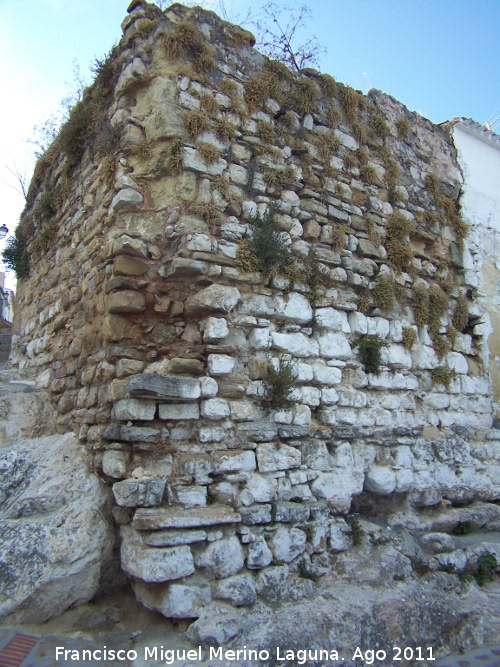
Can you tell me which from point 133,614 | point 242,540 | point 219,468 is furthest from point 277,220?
point 133,614

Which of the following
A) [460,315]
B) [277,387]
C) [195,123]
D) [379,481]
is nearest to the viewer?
[277,387]

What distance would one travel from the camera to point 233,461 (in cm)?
338

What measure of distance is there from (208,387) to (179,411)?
0.77 feet

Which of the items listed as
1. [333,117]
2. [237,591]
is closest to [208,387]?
[237,591]

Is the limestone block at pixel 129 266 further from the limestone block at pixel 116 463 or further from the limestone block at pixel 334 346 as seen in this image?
the limestone block at pixel 334 346

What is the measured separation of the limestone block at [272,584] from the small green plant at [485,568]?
1706mm

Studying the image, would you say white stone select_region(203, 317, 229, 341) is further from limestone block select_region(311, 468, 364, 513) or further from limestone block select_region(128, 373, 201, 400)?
limestone block select_region(311, 468, 364, 513)

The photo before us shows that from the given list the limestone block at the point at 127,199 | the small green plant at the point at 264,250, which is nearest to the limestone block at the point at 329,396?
the small green plant at the point at 264,250

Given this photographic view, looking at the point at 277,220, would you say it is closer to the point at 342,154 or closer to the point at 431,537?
the point at 342,154

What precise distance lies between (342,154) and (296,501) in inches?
119

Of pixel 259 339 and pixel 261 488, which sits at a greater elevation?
pixel 259 339

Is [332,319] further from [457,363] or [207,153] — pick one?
[457,363]

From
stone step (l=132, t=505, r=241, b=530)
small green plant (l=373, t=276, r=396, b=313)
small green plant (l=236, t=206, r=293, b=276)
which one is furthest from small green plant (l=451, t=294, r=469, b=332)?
stone step (l=132, t=505, r=241, b=530)

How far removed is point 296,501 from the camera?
142 inches
